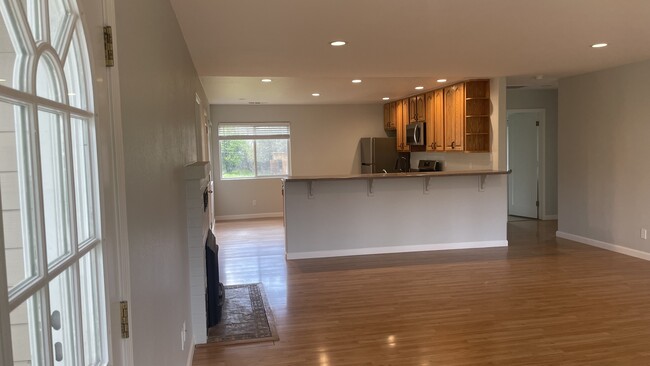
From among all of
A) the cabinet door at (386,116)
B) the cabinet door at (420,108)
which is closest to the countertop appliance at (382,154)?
the cabinet door at (386,116)

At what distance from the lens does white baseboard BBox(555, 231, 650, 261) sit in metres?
5.50

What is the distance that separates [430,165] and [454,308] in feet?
13.8

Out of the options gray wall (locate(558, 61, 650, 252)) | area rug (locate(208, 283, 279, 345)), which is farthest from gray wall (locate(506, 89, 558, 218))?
area rug (locate(208, 283, 279, 345))

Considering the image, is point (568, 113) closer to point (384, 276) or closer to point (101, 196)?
point (384, 276)

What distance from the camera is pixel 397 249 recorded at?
621 centimetres

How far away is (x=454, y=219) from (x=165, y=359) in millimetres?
4968

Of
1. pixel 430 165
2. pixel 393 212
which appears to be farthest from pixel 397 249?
pixel 430 165

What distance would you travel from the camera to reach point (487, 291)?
14.5 ft

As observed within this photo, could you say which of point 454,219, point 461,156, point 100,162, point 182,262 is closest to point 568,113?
point 461,156

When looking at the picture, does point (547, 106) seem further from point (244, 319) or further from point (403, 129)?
point (244, 319)

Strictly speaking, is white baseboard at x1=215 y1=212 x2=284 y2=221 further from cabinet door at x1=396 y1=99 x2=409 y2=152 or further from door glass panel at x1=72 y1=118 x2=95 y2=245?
door glass panel at x1=72 y1=118 x2=95 y2=245

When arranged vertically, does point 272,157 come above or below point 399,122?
below

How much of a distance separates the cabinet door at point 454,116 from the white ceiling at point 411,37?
513mm

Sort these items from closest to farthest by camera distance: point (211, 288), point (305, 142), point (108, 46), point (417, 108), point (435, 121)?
1. point (108, 46)
2. point (211, 288)
3. point (435, 121)
4. point (417, 108)
5. point (305, 142)
